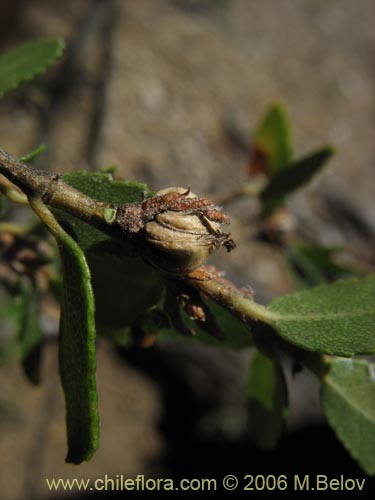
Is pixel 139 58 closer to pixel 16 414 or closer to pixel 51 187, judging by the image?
pixel 16 414

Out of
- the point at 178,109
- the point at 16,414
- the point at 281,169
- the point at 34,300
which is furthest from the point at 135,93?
the point at 34,300

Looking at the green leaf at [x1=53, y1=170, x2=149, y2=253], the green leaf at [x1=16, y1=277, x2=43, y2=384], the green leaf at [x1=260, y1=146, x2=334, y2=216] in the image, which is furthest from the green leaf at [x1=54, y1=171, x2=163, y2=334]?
the green leaf at [x1=260, y1=146, x2=334, y2=216]

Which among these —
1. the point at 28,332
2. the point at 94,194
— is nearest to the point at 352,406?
the point at 94,194

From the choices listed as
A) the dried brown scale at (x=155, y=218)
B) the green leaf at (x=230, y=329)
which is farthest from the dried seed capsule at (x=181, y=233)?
the green leaf at (x=230, y=329)

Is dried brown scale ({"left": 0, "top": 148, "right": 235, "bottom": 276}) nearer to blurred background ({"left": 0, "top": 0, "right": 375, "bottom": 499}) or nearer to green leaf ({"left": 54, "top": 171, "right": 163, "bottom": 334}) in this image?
green leaf ({"left": 54, "top": 171, "right": 163, "bottom": 334})

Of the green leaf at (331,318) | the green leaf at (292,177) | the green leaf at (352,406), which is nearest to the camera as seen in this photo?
the green leaf at (331,318)

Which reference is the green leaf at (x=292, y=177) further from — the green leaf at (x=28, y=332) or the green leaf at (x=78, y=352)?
the green leaf at (x=78, y=352)
